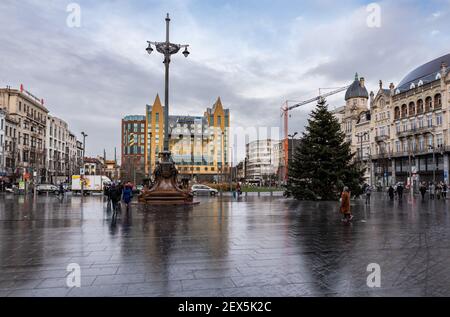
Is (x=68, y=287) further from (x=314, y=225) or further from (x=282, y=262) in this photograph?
(x=314, y=225)

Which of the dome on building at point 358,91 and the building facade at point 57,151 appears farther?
the dome on building at point 358,91

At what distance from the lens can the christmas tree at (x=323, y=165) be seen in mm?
29656

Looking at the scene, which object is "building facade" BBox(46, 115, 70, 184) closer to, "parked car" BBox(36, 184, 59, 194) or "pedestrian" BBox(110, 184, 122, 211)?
"parked car" BBox(36, 184, 59, 194)

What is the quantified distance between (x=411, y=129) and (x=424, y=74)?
11.5 metres

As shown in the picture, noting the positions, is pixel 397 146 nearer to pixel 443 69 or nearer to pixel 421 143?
pixel 421 143

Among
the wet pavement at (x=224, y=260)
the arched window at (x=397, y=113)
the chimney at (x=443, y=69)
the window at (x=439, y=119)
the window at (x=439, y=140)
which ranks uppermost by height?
the chimney at (x=443, y=69)

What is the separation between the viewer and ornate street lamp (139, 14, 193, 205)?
23.8 meters

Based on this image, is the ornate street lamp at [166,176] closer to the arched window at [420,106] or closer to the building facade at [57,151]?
the arched window at [420,106]

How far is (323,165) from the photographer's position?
1173 inches

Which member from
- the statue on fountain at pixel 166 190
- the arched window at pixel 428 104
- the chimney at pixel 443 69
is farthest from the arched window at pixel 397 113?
the statue on fountain at pixel 166 190

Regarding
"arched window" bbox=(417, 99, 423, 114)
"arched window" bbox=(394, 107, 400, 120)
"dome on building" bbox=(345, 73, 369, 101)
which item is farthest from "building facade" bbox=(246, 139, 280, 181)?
"arched window" bbox=(417, 99, 423, 114)

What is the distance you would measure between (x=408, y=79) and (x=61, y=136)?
288 ft

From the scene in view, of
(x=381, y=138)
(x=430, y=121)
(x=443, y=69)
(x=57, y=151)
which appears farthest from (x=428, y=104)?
(x=57, y=151)
